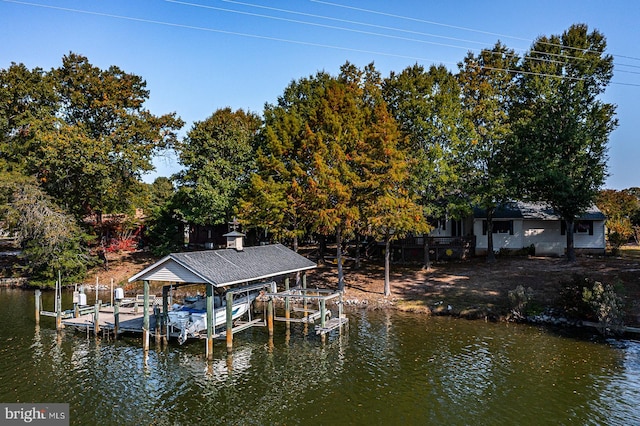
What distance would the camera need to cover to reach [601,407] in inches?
555

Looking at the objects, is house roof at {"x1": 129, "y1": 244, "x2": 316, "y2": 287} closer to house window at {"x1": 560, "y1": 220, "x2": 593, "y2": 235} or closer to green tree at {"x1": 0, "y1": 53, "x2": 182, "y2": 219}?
green tree at {"x1": 0, "y1": 53, "x2": 182, "y2": 219}

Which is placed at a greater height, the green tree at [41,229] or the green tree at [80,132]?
the green tree at [80,132]

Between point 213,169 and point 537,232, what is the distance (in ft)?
101

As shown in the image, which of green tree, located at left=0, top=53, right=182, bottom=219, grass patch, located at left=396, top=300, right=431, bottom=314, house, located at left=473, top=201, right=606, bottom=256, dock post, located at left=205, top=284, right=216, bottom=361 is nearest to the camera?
dock post, located at left=205, top=284, right=216, bottom=361

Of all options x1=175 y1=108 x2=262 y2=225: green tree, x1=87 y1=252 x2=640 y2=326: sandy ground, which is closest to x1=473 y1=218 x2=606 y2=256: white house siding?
x1=87 y1=252 x2=640 y2=326: sandy ground

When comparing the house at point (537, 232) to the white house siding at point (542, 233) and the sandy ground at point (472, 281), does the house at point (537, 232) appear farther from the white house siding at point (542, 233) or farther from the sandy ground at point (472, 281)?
the sandy ground at point (472, 281)

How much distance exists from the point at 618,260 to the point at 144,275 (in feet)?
114

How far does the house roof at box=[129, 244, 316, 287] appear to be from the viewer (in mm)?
18781

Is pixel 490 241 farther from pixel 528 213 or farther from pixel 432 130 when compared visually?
pixel 432 130

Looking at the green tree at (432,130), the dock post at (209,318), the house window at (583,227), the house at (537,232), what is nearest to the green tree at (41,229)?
the dock post at (209,318)

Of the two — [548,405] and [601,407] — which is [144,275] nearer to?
[548,405]

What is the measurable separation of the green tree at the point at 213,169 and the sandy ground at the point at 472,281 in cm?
933

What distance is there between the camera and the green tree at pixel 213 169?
126 ft

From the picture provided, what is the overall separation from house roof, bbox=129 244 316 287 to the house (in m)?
Answer: 24.0
